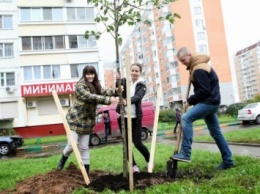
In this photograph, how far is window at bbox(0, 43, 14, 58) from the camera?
29.3 metres

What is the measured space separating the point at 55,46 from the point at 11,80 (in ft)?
16.9

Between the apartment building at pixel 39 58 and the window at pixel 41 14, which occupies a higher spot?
the window at pixel 41 14

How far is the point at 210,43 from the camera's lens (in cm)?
5975

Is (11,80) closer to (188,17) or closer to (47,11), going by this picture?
(47,11)

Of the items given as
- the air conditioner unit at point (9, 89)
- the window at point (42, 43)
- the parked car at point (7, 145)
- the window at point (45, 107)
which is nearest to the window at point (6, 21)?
the window at point (42, 43)

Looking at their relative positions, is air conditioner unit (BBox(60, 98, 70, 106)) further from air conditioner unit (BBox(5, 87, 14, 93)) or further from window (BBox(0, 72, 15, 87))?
window (BBox(0, 72, 15, 87))

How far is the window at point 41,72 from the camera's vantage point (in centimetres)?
2898

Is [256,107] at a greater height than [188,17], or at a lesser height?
lesser

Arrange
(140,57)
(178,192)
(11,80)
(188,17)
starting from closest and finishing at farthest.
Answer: (178,192)
(11,80)
(188,17)
(140,57)

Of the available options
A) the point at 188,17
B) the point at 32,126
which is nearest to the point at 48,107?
the point at 32,126

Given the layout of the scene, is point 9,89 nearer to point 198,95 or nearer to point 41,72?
point 41,72

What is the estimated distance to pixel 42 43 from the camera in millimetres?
29906

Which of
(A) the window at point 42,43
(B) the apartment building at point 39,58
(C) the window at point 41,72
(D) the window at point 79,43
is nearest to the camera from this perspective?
(B) the apartment building at point 39,58

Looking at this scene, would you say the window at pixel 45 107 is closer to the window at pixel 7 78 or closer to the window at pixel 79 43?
the window at pixel 7 78
